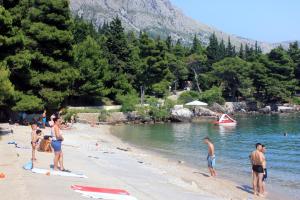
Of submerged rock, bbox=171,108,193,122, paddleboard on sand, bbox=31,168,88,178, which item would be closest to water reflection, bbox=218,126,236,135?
submerged rock, bbox=171,108,193,122

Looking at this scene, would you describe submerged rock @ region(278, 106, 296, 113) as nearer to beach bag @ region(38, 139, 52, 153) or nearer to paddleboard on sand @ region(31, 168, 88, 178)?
beach bag @ region(38, 139, 52, 153)

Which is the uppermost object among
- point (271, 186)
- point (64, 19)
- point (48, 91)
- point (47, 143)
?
point (64, 19)

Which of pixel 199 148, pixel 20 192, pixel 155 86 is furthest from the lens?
pixel 155 86

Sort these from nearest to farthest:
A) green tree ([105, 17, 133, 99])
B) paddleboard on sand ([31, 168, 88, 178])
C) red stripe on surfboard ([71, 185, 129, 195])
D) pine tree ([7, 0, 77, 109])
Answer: red stripe on surfboard ([71, 185, 129, 195]) < paddleboard on sand ([31, 168, 88, 178]) < pine tree ([7, 0, 77, 109]) < green tree ([105, 17, 133, 99])

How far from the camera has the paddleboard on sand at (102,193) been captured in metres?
12.7

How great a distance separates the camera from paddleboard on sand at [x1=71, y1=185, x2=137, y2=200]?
12727mm

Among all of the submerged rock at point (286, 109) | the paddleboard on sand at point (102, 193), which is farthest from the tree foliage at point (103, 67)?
the paddleboard on sand at point (102, 193)

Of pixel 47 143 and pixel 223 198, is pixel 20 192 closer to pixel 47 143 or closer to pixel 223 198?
pixel 223 198

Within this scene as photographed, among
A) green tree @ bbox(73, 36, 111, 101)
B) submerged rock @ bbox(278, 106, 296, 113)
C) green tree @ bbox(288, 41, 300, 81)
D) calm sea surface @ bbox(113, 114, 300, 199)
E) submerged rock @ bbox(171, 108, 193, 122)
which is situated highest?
green tree @ bbox(288, 41, 300, 81)

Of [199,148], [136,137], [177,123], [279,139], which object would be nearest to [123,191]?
[199,148]

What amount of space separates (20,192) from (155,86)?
66.4 metres

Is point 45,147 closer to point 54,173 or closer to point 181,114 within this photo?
point 54,173

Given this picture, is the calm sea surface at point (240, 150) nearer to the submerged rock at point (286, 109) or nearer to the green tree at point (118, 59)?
the green tree at point (118, 59)

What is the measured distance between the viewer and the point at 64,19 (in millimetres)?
40031
